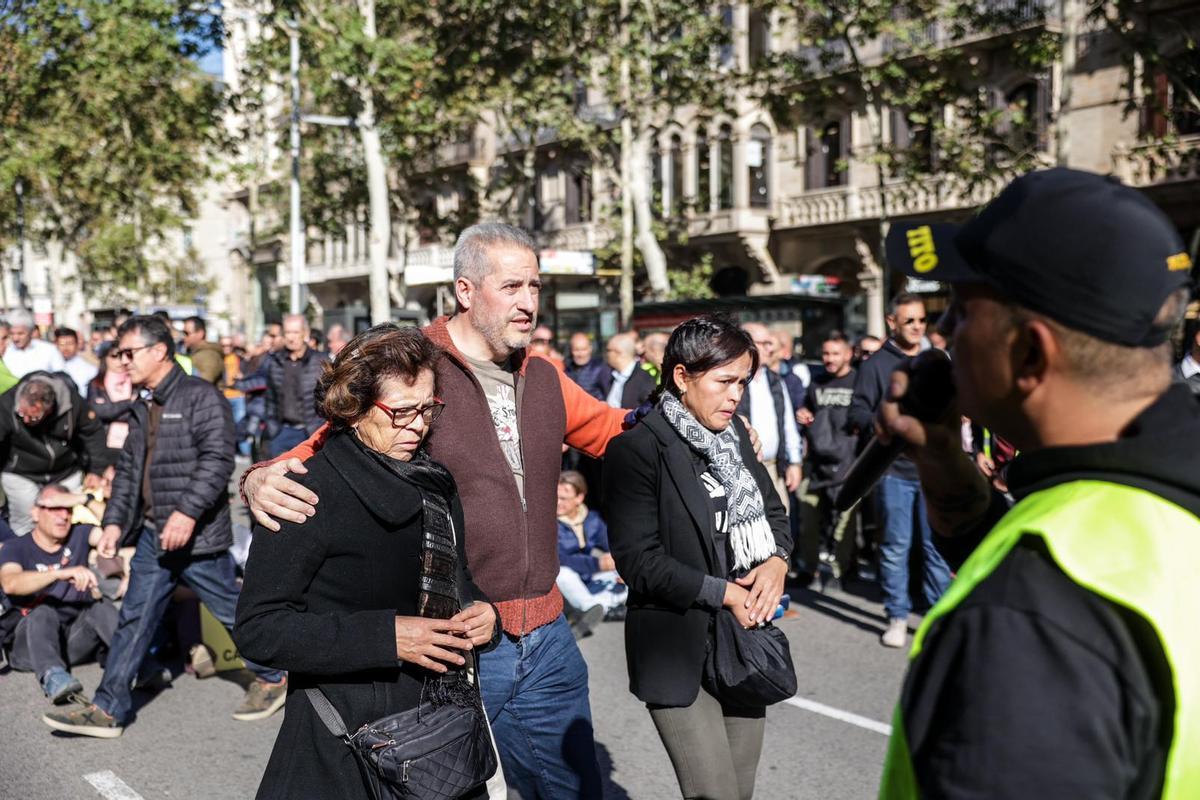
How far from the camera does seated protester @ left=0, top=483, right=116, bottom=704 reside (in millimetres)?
6613

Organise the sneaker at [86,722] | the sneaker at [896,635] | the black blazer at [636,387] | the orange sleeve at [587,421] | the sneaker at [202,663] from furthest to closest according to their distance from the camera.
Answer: the black blazer at [636,387] < the sneaker at [896,635] < the sneaker at [202,663] < the sneaker at [86,722] < the orange sleeve at [587,421]

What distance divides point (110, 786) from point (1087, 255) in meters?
4.83

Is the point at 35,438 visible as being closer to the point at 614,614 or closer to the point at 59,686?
the point at 59,686

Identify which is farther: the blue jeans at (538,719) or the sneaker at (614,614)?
the sneaker at (614,614)

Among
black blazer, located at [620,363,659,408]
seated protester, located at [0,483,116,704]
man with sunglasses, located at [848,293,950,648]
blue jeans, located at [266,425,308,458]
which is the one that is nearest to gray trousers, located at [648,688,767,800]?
man with sunglasses, located at [848,293,950,648]

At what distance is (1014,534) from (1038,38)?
21.0 metres

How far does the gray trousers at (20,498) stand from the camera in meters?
8.03

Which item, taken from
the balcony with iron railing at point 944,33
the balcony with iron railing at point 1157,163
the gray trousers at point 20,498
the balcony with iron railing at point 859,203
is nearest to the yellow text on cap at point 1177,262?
the gray trousers at point 20,498

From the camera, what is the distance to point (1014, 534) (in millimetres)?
1267

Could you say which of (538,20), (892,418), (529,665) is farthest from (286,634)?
(538,20)

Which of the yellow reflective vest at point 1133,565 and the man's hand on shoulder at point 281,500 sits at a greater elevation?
the yellow reflective vest at point 1133,565

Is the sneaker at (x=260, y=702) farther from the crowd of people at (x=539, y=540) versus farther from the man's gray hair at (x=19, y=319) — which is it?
the man's gray hair at (x=19, y=319)

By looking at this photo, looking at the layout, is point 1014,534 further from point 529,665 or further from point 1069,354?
point 529,665

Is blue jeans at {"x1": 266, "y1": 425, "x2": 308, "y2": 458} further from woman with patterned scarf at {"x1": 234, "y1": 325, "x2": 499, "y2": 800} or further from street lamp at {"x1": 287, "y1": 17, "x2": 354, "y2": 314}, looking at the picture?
A: street lamp at {"x1": 287, "y1": 17, "x2": 354, "y2": 314}
